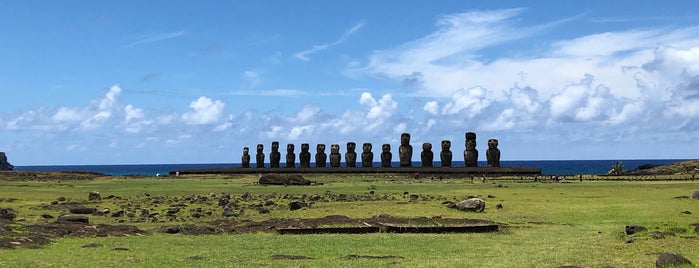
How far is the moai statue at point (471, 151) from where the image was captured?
7369 cm

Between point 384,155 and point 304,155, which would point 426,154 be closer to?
point 384,155

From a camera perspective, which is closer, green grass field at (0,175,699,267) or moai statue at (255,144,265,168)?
green grass field at (0,175,699,267)

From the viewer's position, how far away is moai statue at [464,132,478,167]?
7369cm

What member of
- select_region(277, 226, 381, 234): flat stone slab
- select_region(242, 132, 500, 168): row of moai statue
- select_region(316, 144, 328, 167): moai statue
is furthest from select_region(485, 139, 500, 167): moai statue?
select_region(277, 226, 381, 234): flat stone slab

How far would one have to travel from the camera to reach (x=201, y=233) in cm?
2122

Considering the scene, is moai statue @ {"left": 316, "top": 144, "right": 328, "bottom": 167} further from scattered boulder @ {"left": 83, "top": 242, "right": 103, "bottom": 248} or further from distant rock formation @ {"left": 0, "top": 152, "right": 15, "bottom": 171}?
distant rock formation @ {"left": 0, "top": 152, "right": 15, "bottom": 171}

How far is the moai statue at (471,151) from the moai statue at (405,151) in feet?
18.9

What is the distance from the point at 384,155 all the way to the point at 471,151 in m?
9.18

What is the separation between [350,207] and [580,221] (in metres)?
8.35

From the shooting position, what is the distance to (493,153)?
2874 inches

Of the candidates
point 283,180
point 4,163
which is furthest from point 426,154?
point 4,163

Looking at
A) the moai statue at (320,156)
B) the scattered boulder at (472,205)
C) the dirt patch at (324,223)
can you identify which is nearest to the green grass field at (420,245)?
the scattered boulder at (472,205)

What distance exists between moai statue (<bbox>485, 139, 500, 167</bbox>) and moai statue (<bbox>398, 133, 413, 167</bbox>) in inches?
302

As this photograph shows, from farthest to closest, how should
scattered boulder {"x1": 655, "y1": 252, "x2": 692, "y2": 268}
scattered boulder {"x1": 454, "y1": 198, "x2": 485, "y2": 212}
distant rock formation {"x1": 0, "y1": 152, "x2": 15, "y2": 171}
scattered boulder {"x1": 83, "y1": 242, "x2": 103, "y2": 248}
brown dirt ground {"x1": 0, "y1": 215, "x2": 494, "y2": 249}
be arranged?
distant rock formation {"x1": 0, "y1": 152, "x2": 15, "y2": 171}, scattered boulder {"x1": 454, "y1": 198, "x2": 485, "y2": 212}, brown dirt ground {"x1": 0, "y1": 215, "x2": 494, "y2": 249}, scattered boulder {"x1": 83, "y1": 242, "x2": 103, "y2": 248}, scattered boulder {"x1": 655, "y1": 252, "x2": 692, "y2": 268}
